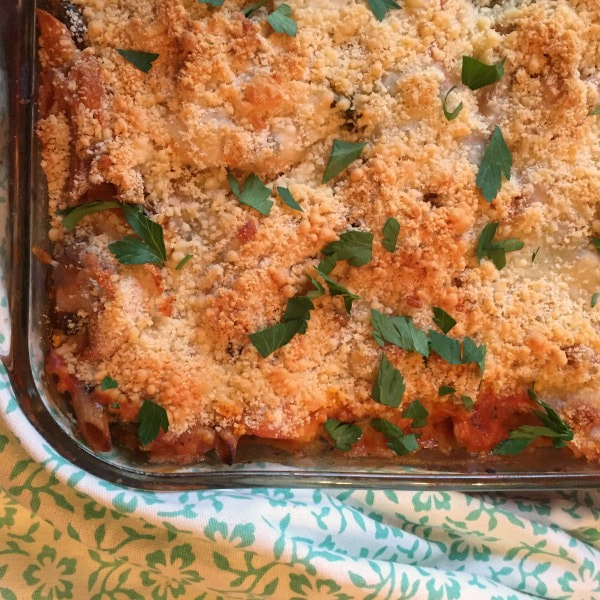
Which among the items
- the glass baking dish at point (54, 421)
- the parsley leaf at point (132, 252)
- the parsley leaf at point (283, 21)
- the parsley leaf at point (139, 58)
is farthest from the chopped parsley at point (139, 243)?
the parsley leaf at point (283, 21)

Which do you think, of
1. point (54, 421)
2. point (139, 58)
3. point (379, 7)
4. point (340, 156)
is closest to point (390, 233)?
point (340, 156)

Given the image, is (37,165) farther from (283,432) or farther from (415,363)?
(415,363)

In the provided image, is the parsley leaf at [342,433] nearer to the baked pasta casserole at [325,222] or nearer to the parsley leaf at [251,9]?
the baked pasta casserole at [325,222]

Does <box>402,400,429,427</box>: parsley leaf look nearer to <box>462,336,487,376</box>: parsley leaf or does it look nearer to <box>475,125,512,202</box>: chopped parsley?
<box>462,336,487,376</box>: parsley leaf

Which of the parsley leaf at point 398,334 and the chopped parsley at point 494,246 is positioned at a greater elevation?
the chopped parsley at point 494,246

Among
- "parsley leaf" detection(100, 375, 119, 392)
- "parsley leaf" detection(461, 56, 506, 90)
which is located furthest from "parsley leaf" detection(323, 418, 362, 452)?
"parsley leaf" detection(461, 56, 506, 90)

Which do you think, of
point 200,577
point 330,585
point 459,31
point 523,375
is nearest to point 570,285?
point 523,375
